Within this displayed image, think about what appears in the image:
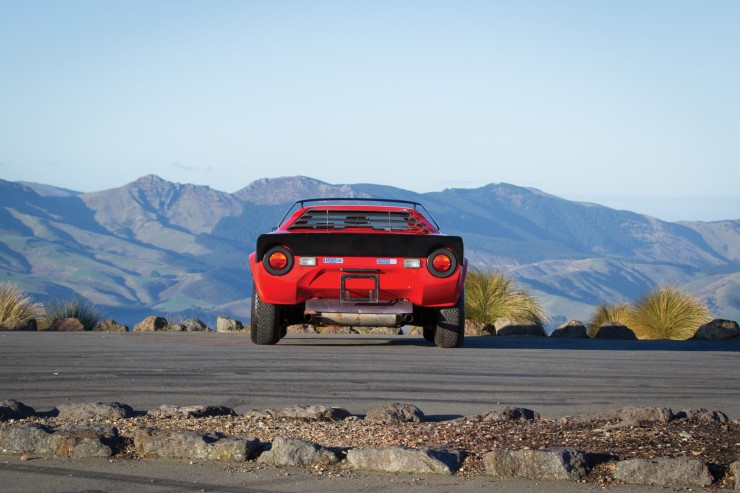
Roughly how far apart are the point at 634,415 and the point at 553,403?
1.68 meters

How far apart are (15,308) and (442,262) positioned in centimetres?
1166

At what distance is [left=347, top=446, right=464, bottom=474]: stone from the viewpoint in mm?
4945

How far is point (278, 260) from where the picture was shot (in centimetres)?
1176

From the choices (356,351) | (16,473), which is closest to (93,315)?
(356,351)

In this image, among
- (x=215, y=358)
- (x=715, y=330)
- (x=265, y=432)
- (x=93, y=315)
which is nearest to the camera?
(x=265, y=432)

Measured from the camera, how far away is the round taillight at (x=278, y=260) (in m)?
11.7

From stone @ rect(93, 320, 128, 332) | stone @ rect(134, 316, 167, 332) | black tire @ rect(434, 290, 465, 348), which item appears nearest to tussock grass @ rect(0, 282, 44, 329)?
stone @ rect(93, 320, 128, 332)

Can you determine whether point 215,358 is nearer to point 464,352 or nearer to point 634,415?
point 464,352

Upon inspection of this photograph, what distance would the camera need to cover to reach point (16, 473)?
4.94 metres

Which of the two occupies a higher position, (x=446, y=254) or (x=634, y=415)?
(x=446, y=254)

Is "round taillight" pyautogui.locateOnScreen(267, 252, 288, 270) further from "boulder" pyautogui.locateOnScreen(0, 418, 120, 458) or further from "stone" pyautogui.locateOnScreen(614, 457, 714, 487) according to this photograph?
"stone" pyautogui.locateOnScreen(614, 457, 714, 487)

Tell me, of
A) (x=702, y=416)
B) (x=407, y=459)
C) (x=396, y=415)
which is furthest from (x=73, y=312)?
(x=407, y=459)

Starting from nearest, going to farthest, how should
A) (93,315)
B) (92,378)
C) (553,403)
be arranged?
(553,403), (92,378), (93,315)

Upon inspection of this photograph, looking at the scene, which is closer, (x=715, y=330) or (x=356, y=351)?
(x=356, y=351)
